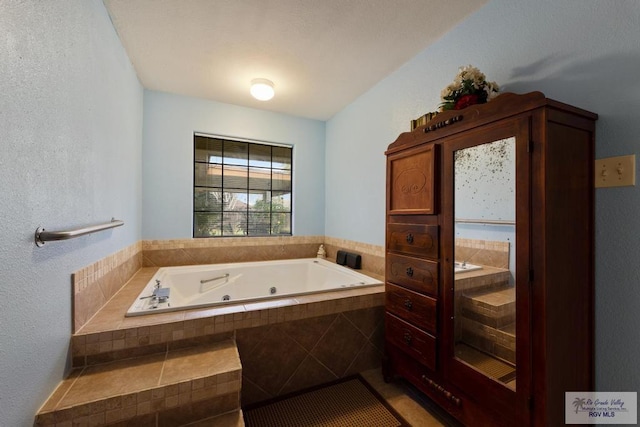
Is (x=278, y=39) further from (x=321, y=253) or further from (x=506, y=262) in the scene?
(x=321, y=253)

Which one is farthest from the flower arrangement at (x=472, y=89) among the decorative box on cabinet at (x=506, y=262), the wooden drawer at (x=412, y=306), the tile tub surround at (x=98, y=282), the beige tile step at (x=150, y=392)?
the tile tub surround at (x=98, y=282)

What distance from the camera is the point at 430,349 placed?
56.8 inches

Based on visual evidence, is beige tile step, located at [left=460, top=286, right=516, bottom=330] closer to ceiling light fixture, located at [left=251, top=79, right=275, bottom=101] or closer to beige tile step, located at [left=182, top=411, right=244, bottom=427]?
beige tile step, located at [left=182, top=411, right=244, bottom=427]

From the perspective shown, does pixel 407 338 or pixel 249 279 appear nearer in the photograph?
pixel 407 338

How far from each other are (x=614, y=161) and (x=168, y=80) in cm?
312

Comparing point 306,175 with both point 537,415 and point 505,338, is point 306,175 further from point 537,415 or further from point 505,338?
point 537,415

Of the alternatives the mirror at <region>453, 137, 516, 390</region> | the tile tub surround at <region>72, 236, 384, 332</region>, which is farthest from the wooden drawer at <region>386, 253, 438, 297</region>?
the tile tub surround at <region>72, 236, 384, 332</region>

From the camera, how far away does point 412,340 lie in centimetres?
157

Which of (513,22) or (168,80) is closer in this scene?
(513,22)

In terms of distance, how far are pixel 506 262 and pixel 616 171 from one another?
56cm

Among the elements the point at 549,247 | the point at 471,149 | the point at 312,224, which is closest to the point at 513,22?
the point at 471,149

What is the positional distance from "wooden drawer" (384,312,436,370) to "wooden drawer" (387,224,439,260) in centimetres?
46

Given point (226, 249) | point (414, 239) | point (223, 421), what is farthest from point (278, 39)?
point (223, 421)

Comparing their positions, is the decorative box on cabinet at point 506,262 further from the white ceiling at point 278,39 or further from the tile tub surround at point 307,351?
the white ceiling at point 278,39
